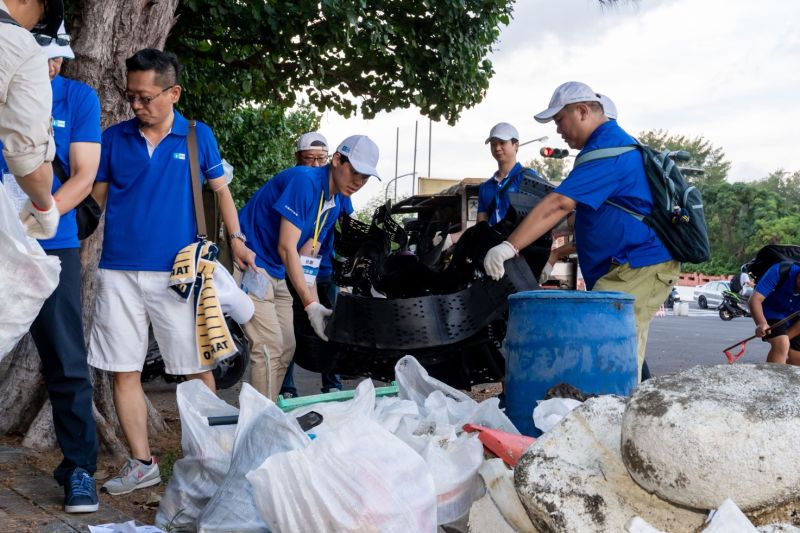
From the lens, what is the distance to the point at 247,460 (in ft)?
9.06

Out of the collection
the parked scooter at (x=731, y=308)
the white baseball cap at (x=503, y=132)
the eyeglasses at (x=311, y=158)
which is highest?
the white baseball cap at (x=503, y=132)

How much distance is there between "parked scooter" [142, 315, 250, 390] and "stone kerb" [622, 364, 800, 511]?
14.2 feet

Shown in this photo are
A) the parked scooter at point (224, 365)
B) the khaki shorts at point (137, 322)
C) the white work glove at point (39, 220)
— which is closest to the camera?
the white work glove at point (39, 220)

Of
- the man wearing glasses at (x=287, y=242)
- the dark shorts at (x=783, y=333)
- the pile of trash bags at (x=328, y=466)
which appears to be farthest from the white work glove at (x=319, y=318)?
the dark shorts at (x=783, y=333)

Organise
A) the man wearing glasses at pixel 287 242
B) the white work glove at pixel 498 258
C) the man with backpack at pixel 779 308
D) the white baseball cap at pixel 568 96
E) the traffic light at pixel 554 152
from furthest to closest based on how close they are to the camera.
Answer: the traffic light at pixel 554 152 < the man with backpack at pixel 779 308 < the man wearing glasses at pixel 287 242 < the white baseball cap at pixel 568 96 < the white work glove at pixel 498 258

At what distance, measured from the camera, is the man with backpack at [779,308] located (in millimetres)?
8055

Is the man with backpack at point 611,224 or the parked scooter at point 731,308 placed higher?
the man with backpack at point 611,224

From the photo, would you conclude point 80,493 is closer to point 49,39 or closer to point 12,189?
point 12,189

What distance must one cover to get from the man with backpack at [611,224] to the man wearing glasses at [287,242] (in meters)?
0.93

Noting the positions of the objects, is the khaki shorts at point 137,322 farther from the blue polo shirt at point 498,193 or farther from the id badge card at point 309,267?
the blue polo shirt at point 498,193

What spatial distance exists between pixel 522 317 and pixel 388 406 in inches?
30.7

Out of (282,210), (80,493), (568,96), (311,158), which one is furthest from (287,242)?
(311,158)

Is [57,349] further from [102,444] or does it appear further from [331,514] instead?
[331,514]

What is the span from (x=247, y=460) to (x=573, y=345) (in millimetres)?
1533
